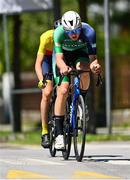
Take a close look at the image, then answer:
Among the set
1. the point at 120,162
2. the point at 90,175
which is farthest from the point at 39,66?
the point at 90,175

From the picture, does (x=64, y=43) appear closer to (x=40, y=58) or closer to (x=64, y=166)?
(x=40, y=58)

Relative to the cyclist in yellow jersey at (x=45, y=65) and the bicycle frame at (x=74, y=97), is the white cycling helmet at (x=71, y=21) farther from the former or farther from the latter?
the bicycle frame at (x=74, y=97)

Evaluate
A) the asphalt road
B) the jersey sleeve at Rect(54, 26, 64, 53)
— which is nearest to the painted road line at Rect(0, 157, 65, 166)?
the asphalt road

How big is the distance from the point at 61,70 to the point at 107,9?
825 centimetres

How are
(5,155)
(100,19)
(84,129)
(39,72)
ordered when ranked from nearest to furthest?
(84,129) < (39,72) < (5,155) < (100,19)

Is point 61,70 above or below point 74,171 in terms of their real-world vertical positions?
above

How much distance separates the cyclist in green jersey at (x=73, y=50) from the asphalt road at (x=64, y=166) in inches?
19.1

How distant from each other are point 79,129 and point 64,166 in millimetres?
751

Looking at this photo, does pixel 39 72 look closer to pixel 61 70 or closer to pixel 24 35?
pixel 61 70

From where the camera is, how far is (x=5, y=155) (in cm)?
1188

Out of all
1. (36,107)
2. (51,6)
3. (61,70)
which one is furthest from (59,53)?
(36,107)

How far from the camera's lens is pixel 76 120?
1049 centimetres

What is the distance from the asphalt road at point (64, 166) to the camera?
29.3 ft

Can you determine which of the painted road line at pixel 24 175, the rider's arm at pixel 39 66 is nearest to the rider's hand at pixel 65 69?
the rider's arm at pixel 39 66
